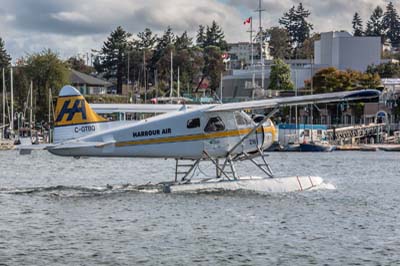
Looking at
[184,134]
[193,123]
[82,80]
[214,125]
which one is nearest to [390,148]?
[82,80]

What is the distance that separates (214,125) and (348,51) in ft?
347

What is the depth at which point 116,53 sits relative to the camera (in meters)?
145

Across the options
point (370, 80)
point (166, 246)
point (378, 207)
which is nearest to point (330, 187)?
point (378, 207)

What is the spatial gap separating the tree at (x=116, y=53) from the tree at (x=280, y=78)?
112 ft

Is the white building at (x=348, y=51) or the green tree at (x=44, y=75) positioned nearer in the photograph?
the green tree at (x=44, y=75)

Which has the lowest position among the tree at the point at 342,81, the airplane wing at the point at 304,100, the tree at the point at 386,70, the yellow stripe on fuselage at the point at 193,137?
the yellow stripe on fuselage at the point at 193,137

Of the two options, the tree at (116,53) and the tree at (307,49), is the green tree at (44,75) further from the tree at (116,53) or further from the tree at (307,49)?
the tree at (307,49)

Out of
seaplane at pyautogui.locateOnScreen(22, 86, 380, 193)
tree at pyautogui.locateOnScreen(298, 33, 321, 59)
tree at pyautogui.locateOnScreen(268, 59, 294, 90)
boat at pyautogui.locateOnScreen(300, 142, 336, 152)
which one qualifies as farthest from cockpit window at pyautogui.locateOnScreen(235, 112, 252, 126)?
tree at pyautogui.locateOnScreen(298, 33, 321, 59)

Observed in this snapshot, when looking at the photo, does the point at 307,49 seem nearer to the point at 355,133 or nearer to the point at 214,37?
the point at 214,37

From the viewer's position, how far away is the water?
18203 millimetres

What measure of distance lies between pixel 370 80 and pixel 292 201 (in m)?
79.1

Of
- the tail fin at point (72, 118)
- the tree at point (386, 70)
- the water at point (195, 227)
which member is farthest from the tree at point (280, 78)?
the tail fin at point (72, 118)

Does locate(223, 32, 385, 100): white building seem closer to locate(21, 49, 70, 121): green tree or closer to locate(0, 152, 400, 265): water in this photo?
locate(21, 49, 70, 121): green tree

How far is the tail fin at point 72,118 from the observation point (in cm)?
2664
